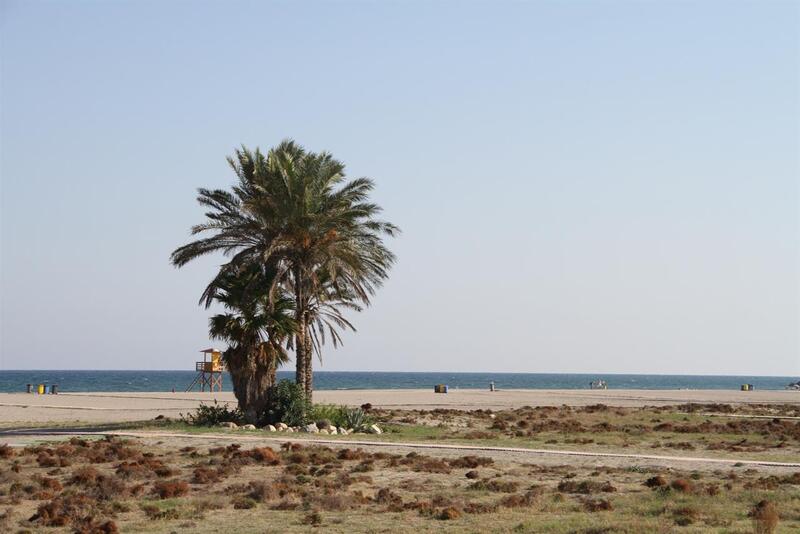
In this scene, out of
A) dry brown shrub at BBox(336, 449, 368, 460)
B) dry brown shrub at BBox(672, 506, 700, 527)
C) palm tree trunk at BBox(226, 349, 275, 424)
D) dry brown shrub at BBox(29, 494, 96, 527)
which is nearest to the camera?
dry brown shrub at BBox(672, 506, 700, 527)

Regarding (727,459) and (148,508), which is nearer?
(148,508)

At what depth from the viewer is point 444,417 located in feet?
149

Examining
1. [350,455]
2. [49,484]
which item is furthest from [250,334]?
[49,484]

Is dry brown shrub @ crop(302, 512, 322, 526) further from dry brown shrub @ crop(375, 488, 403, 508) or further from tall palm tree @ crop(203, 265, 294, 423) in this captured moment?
tall palm tree @ crop(203, 265, 294, 423)

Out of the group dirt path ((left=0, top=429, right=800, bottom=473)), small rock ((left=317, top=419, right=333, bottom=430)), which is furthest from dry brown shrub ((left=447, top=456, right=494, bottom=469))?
small rock ((left=317, top=419, right=333, bottom=430))

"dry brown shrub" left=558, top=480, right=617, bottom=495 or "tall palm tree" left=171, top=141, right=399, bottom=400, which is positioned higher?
"tall palm tree" left=171, top=141, right=399, bottom=400

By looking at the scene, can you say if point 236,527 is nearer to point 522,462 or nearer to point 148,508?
point 148,508

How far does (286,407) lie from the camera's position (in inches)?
1352

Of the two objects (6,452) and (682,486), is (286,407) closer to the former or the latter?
(6,452)

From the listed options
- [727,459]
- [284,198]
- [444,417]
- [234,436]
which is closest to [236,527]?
[234,436]

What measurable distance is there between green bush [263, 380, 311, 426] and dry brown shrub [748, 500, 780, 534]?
19.9 meters

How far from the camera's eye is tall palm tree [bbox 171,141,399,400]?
116 feet

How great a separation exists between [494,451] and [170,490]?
10.6 meters

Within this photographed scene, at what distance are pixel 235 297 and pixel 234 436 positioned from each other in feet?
19.9
